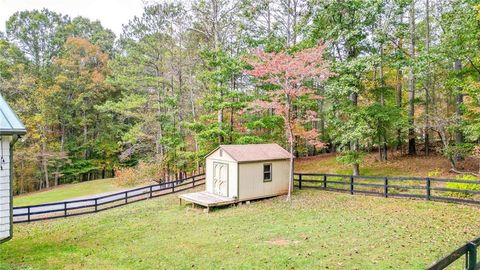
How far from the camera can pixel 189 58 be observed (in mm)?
20516

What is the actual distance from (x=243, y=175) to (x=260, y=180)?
37.6 inches

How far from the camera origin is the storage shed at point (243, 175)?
12.9 metres

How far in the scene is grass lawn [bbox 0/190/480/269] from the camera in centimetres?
669

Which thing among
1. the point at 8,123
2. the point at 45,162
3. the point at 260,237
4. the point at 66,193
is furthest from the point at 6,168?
the point at 45,162

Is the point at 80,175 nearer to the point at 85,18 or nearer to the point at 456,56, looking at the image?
the point at 85,18

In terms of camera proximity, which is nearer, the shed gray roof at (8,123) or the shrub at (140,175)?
the shed gray roof at (8,123)

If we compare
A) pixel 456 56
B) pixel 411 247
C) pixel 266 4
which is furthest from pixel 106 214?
pixel 456 56

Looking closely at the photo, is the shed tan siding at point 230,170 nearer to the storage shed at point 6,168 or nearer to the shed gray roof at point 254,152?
the shed gray roof at point 254,152

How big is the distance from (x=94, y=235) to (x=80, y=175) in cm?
2375

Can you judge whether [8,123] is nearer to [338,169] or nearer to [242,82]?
[242,82]

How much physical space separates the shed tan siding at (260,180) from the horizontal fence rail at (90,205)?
4434 mm

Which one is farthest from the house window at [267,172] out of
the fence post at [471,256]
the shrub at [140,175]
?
the shrub at [140,175]

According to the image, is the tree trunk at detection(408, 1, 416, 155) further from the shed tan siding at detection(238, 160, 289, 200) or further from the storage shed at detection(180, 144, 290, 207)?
the storage shed at detection(180, 144, 290, 207)

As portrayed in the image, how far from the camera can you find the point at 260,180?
13.5 m
